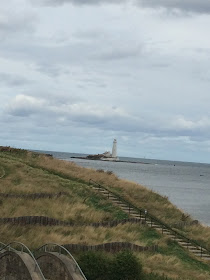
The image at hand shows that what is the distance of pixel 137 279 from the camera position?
2159cm

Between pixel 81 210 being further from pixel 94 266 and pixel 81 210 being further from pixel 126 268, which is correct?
pixel 126 268

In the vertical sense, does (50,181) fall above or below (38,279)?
above

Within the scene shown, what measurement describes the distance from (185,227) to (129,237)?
920 centimetres

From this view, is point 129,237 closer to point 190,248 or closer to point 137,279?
point 190,248

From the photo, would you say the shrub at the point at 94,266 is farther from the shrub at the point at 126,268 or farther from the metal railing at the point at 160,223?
the metal railing at the point at 160,223

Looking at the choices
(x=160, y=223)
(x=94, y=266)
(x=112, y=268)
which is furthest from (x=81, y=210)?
(x=112, y=268)

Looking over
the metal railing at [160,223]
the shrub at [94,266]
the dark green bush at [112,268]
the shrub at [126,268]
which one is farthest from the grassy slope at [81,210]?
the shrub at [94,266]

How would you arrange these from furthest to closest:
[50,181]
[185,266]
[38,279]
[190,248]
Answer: [50,181] → [190,248] → [185,266] → [38,279]

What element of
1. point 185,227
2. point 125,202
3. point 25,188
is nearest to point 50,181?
point 25,188

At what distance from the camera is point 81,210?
34875mm

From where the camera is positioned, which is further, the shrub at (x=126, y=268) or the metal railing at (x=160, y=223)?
the metal railing at (x=160, y=223)

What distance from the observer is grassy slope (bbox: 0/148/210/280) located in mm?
27078

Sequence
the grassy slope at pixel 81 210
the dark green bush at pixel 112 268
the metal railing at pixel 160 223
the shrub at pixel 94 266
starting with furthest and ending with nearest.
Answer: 1. the metal railing at pixel 160 223
2. the grassy slope at pixel 81 210
3. the dark green bush at pixel 112 268
4. the shrub at pixel 94 266

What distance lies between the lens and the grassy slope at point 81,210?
27.1 meters
